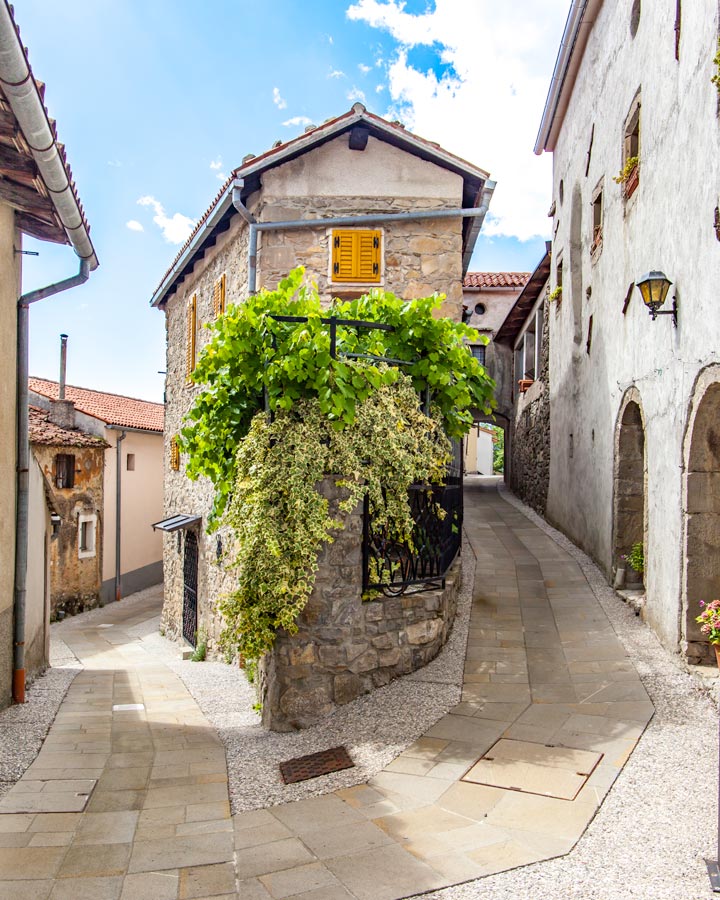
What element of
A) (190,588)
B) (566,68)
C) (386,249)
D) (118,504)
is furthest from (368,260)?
(118,504)

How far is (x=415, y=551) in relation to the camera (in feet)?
21.5

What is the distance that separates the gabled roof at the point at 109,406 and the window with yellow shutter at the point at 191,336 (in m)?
9.07

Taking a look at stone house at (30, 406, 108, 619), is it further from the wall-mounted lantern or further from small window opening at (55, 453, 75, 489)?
the wall-mounted lantern

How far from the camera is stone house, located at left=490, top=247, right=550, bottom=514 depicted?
16.1 m

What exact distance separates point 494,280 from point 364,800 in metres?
20.9

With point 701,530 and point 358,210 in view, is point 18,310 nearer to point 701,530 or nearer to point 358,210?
point 358,210

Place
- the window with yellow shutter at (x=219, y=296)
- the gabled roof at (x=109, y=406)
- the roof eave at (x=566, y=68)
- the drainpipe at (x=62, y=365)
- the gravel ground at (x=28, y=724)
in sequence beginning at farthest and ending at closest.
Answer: the gabled roof at (x=109, y=406), the drainpipe at (x=62, y=365), the window with yellow shutter at (x=219, y=296), the roof eave at (x=566, y=68), the gravel ground at (x=28, y=724)

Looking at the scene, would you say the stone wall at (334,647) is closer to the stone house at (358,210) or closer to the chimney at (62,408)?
the stone house at (358,210)

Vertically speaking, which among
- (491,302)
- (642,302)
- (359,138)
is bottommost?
(642,302)

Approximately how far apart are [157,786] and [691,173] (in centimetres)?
639

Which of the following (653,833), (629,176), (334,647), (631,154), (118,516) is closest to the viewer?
(653,833)

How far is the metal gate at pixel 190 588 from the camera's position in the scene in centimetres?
1320

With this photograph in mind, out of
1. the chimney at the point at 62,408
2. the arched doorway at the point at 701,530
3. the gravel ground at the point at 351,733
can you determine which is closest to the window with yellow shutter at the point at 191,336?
the gravel ground at the point at 351,733

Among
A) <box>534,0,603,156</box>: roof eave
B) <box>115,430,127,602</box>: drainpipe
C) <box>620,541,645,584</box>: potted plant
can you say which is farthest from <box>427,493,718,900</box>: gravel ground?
<box>115,430,127,602</box>: drainpipe
